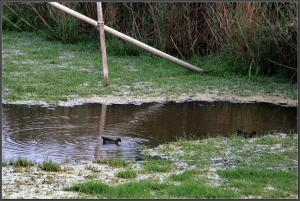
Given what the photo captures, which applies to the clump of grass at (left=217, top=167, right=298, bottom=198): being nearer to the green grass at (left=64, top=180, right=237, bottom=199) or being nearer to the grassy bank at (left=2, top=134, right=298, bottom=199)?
the grassy bank at (left=2, top=134, right=298, bottom=199)

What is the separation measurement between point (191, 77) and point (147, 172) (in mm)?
6748

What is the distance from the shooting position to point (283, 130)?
9.41 meters

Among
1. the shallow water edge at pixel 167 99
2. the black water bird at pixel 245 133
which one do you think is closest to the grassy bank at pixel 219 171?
the black water bird at pixel 245 133

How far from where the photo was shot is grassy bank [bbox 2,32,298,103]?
11.9m

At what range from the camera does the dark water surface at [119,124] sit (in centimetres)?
800

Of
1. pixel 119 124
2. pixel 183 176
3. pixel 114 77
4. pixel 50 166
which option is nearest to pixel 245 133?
pixel 119 124

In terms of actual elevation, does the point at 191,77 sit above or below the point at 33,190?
above

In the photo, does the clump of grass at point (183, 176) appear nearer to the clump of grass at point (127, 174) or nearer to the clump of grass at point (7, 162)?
the clump of grass at point (127, 174)

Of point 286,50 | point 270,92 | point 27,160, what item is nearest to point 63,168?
point 27,160

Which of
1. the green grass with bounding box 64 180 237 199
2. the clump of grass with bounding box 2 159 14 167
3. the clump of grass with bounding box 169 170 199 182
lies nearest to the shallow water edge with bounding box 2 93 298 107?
the clump of grass with bounding box 2 159 14 167

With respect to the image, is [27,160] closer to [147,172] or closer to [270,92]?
[147,172]

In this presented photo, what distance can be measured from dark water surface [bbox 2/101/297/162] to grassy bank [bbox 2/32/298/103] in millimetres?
806

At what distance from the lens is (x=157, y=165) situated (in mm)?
6969

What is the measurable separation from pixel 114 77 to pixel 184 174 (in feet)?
22.7
